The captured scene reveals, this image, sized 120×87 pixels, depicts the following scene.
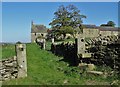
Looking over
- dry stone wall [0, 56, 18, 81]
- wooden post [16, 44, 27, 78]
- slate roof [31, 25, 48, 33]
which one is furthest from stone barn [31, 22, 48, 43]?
dry stone wall [0, 56, 18, 81]

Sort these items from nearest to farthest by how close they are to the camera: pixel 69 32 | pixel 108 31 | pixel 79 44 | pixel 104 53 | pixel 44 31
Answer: pixel 104 53 → pixel 79 44 → pixel 69 32 → pixel 108 31 → pixel 44 31

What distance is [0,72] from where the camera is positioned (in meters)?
11.1

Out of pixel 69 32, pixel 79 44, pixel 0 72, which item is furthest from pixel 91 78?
pixel 69 32

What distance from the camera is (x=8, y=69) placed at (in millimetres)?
11250

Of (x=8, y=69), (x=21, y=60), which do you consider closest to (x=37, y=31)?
(x=21, y=60)

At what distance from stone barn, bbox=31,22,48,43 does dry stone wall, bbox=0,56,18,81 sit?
8558 centimetres

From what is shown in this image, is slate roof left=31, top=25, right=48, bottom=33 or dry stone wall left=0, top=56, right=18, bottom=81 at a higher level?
slate roof left=31, top=25, right=48, bottom=33

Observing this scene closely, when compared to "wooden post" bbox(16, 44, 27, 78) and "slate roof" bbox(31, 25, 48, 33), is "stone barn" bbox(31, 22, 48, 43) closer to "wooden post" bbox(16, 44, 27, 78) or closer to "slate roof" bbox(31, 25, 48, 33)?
"slate roof" bbox(31, 25, 48, 33)

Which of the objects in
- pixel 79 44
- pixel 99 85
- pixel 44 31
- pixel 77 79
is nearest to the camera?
pixel 99 85

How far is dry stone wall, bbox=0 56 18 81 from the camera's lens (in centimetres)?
1119

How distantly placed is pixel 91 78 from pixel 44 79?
84.1 inches

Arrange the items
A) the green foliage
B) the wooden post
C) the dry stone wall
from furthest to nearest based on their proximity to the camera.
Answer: the green foliage, the wooden post, the dry stone wall

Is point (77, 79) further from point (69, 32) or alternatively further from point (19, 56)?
point (69, 32)

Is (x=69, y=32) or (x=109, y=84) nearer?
(x=109, y=84)
